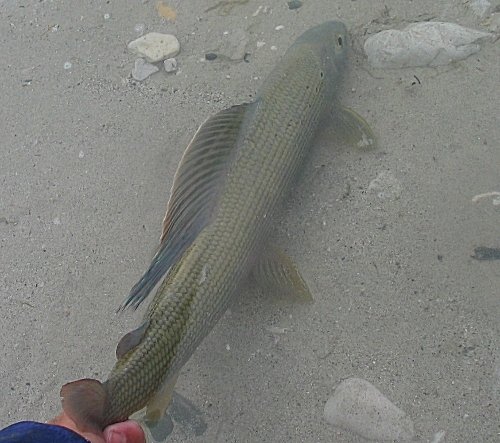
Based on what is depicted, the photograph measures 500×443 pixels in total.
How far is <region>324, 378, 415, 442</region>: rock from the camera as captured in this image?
284 centimetres

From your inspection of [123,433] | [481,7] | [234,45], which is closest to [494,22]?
[481,7]

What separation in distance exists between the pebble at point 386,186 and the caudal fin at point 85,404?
169 cm

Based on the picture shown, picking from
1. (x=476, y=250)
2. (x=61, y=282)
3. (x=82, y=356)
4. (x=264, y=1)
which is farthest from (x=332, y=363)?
(x=264, y=1)

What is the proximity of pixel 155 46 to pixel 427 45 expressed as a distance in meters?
1.57

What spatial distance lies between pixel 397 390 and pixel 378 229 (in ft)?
2.61

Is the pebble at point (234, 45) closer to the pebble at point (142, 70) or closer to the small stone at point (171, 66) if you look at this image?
the small stone at point (171, 66)

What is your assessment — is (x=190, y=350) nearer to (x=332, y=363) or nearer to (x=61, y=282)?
(x=332, y=363)

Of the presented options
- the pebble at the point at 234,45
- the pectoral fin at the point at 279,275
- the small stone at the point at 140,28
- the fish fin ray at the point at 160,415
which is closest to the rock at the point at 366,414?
the pectoral fin at the point at 279,275

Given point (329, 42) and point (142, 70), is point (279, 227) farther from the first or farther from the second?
point (142, 70)

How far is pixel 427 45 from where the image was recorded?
384 centimetres

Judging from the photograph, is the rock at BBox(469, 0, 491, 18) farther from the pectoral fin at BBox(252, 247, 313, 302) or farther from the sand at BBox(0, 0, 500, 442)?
the pectoral fin at BBox(252, 247, 313, 302)

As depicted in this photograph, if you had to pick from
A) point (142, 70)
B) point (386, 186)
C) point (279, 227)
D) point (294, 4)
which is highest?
point (294, 4)

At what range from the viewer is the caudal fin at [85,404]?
2.37 metres

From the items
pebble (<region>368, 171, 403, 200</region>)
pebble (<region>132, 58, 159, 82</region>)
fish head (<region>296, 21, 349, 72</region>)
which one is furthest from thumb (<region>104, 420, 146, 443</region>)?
pebble (<region>132, 58, 159, 82</region>)
